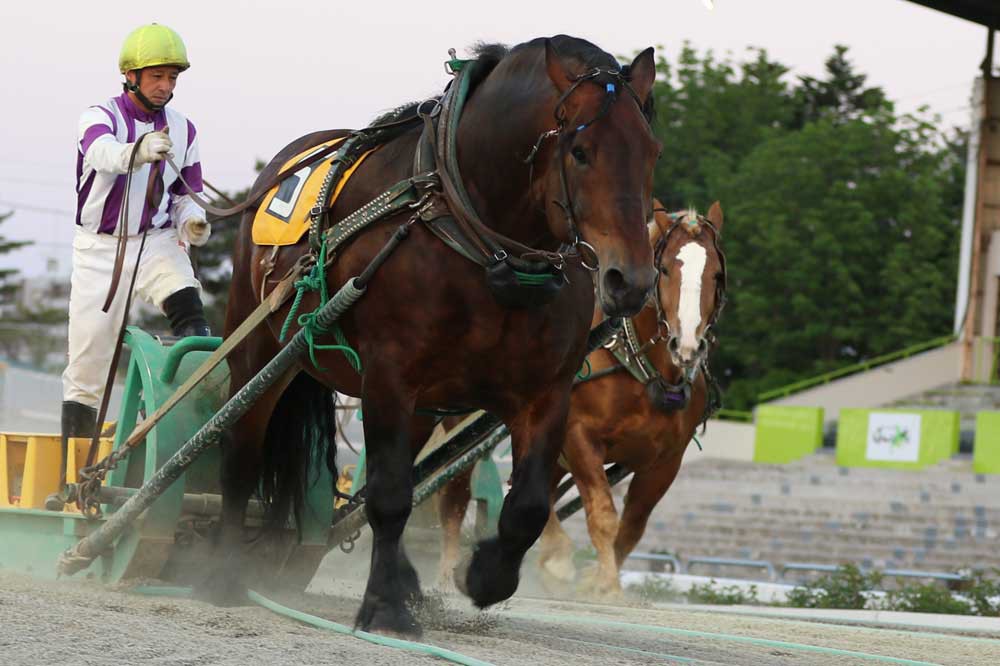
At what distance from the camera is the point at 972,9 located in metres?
34.9

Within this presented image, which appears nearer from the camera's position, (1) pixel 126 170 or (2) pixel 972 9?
(1) pixel 126 170

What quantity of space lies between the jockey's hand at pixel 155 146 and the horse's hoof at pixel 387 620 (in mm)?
2306

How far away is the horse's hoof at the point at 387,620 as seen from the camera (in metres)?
5.52

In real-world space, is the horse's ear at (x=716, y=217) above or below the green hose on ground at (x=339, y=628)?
above

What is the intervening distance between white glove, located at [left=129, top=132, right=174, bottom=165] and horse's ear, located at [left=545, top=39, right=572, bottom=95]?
2.22 m

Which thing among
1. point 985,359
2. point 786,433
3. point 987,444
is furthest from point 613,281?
point 985,359

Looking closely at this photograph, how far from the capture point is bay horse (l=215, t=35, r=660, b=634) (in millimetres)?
5066

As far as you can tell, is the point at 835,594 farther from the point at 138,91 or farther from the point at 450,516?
the point at 138,91

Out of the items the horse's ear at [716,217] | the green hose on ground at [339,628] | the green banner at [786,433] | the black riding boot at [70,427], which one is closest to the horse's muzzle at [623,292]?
the green hose on ground at [339,628]

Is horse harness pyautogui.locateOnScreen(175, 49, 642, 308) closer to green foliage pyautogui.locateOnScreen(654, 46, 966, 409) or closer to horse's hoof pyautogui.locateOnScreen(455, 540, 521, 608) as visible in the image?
horse's hoof pyautogui.locateOnScreen(455, 540, 521, 608)

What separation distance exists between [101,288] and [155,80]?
1.01 meters

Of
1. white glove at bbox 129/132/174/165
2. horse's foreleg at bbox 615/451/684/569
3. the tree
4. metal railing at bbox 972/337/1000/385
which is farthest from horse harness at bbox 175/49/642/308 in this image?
the tree

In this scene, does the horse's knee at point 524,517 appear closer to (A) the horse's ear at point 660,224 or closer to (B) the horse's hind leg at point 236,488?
(B) the horse's hind leg at point 236,488

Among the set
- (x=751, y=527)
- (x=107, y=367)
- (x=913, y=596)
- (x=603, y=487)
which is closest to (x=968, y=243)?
(x=751, y=527)
